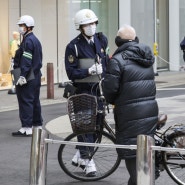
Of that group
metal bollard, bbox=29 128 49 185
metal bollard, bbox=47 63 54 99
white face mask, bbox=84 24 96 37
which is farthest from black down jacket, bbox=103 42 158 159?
metal bollard, bbox=47 63 54 99

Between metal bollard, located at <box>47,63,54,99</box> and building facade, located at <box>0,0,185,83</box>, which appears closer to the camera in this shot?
metal bollard, located at <box>47,63,54,99</box>

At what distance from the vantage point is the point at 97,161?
28.2 feet

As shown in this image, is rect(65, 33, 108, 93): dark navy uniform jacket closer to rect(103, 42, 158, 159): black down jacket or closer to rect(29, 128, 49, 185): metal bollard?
rect(103, 42, 158, 159): black down jacket

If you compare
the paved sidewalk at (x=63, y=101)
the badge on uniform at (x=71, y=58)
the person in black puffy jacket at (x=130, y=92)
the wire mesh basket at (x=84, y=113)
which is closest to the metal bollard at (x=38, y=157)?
the person in black puffy jacket at (x=130, y=92)

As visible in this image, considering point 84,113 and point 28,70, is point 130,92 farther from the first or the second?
point 28,70

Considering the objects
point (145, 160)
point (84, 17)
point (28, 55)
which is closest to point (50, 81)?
point (28, 55)

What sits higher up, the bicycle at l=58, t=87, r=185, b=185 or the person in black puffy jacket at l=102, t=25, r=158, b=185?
the person in black puffy jacket at l=102, t=25, r=158, b=185

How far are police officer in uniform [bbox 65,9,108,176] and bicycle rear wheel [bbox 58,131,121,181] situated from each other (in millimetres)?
112

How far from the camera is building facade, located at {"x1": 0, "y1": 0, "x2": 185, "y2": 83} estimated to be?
2261 centimetres

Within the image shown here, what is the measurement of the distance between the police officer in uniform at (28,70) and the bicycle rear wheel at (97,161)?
3.15 m

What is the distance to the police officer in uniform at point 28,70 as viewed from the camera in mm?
11617

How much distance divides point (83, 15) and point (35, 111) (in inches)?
156

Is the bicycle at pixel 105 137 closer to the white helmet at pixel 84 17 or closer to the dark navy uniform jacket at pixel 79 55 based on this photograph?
the dark navy uniform jacket at pixel 79 55

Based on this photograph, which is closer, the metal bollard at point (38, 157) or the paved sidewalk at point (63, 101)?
the metal bollard at point (38, 157)
